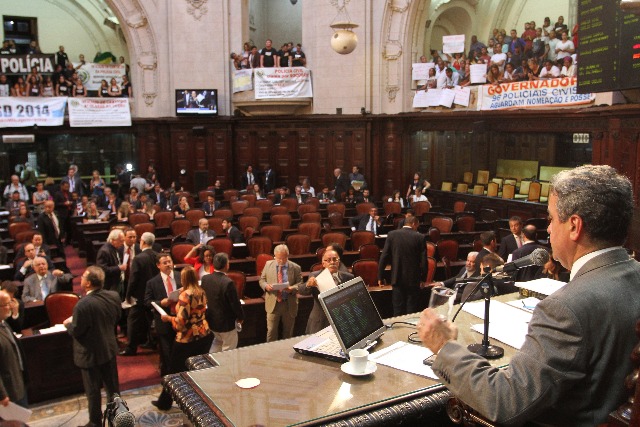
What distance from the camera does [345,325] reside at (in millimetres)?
3080

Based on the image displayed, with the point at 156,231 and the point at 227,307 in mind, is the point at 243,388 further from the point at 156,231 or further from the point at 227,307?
the point at 156,231

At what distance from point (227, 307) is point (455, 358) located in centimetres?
504

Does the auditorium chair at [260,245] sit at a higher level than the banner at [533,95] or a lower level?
lower

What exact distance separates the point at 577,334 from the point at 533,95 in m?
14.2

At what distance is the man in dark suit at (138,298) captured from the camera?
8.16 meters

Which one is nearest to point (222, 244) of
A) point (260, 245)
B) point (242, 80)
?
point (260, 245)

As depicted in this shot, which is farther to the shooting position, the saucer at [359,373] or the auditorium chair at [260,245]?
the auditorium chair at [260,245]

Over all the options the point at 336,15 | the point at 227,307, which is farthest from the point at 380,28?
the point at 227,307

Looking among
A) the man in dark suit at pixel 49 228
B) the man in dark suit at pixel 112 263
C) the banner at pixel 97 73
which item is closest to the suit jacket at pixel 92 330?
Result: the man in dark suit at pixel 112 263

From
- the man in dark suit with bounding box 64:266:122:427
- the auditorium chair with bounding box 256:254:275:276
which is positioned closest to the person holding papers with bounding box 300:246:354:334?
the man in dark suit with bounding box 64:266:122:427

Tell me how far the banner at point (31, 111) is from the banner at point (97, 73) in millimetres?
1982

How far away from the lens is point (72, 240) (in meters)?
15.4

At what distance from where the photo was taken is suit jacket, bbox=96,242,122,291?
8836 millimetres

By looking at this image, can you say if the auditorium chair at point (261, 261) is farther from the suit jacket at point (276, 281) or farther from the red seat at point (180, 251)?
the suit jacket at point (276, 281)
